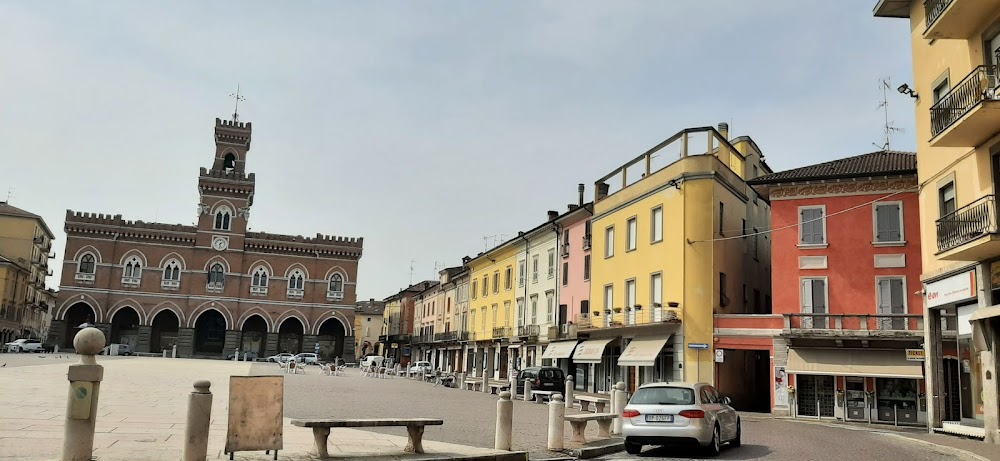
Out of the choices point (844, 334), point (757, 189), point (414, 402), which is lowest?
point (414, 402)

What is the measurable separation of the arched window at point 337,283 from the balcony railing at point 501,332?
29.8m

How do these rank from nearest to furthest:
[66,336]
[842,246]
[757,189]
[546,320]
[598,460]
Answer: [598,460]
[842,246]
[757,189]
[546,320]
[66,336]

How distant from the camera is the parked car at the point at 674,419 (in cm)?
1355

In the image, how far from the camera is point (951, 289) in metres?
19.2

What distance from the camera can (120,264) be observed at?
73.6m

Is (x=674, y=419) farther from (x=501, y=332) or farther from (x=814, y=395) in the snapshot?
(x=501, y=332)

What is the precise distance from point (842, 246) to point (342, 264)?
2356 inches

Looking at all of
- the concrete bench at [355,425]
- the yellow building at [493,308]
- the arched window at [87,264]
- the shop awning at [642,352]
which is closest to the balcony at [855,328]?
the shop awning at [642,352]

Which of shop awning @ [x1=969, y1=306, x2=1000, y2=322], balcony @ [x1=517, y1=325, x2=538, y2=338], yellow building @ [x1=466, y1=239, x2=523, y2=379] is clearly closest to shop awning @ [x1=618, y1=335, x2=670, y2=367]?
balcony @ [x1=517, y1=325, x2=538, y2=338]

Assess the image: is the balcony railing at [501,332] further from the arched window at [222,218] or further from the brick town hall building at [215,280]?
the arched window at [222,218]

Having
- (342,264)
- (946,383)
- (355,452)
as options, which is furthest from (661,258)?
(342,264)

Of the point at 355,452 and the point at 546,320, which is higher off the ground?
the point at 546,320

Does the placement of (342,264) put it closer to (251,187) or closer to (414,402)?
(251,187)

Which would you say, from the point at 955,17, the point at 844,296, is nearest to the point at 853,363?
the point at 844,296
